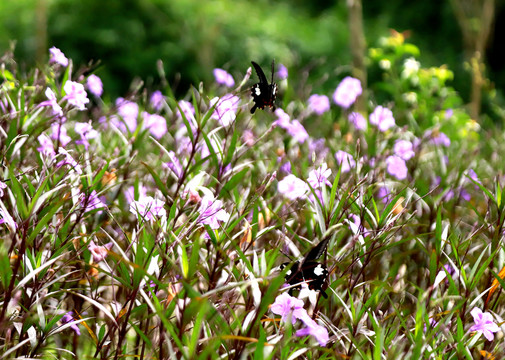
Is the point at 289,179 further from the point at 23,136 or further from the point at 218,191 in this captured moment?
the point at 23,136

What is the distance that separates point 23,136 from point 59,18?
30.3 feet

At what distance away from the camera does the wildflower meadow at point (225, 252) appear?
51.6 inches

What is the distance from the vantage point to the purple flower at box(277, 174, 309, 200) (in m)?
1.84

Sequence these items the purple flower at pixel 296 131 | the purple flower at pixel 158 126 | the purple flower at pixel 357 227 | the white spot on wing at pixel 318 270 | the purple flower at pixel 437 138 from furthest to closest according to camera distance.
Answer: the purple flower at pixel 437 138 → the purple flower at pixel 158 126 → the purple flower at pixel 296 131 → the purple flower at pixel 357 227 → the white spot on wing at pixel 318 270

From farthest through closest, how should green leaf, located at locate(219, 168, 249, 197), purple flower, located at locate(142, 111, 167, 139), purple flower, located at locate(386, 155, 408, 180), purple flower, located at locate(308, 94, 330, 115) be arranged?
1. purple flower, located at locate(308, 94, 330, 115)
2. purple flower, located at locate(142, 111, 167, 139)
3. purple flower, located at locate(386, 155, 408, 180)
4. green leaf, located at locate(219, 168, 249, 197)

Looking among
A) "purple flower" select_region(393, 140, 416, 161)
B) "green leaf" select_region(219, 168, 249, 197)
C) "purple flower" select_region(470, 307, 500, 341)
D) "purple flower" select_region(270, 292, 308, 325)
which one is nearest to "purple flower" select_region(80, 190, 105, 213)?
"green leaf" select_region(219, 168, 249, 197)

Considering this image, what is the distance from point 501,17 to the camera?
1300 centimetres

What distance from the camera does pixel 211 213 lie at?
1.52 m

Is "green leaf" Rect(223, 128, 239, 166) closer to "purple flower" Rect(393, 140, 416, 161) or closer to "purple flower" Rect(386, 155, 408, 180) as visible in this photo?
"purple flower" Rect(386, 155, 408, 180)

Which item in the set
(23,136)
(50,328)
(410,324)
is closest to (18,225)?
(50,328)

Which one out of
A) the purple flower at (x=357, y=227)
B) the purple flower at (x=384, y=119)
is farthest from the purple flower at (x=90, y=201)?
the purple flower at (x=384, y=119)

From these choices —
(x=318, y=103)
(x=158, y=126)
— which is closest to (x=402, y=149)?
(x=318, y=103)

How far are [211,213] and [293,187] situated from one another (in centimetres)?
44

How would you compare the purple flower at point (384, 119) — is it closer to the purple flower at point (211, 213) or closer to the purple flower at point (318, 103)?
the purple flower at point (318, 103)
